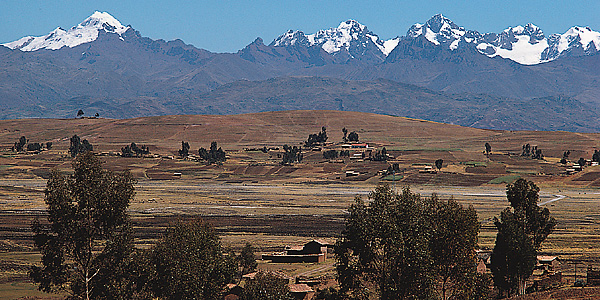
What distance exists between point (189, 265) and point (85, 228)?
7.03 meters

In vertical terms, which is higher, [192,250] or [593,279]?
[192,250]

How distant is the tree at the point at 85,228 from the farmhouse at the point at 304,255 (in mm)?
35737

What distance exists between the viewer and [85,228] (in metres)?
40.1

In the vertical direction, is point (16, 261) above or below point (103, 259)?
below

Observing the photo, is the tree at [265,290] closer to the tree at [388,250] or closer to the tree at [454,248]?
the tree at [388,250]

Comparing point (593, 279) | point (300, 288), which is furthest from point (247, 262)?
point (593, 279)

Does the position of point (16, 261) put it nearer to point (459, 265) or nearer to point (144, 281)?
point (144, 281)

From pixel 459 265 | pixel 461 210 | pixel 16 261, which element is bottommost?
pixel 16 261

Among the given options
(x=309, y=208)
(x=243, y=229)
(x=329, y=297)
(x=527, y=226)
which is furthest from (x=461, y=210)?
(x=309, y=208)

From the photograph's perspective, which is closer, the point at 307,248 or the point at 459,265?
the point at 459,265

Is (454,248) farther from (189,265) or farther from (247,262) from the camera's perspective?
(247,262)

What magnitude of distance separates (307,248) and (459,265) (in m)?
31.0

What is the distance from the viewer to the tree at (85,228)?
131 ft

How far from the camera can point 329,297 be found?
49.1m
